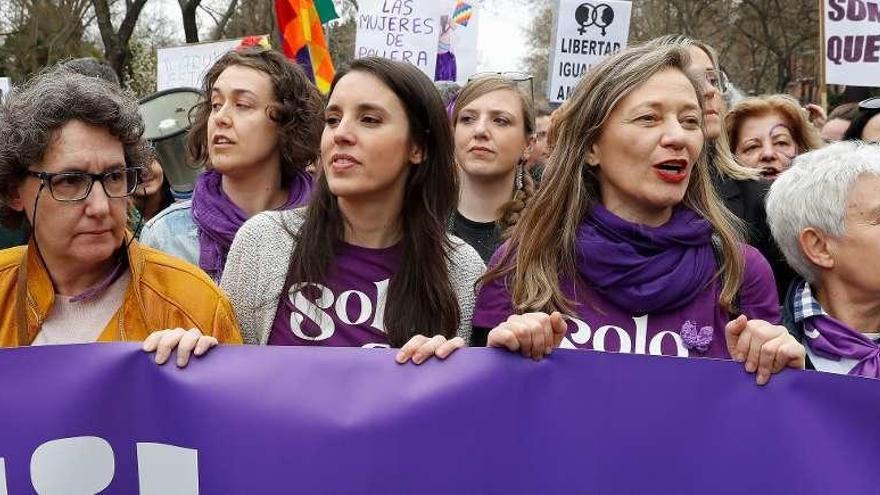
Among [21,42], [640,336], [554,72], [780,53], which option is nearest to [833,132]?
[554,72]

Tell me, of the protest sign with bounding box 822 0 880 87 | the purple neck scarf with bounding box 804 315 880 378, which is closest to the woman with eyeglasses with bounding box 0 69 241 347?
the purple neck scarf with bounding box 804 315 880 378

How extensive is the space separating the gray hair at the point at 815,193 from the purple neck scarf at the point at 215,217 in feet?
5.10

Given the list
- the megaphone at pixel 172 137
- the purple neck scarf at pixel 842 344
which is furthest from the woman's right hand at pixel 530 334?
the megaphone at pixel 172 137

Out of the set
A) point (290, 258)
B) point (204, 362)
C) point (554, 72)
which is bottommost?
point (204, 362)

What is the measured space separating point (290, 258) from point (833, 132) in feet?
12.8

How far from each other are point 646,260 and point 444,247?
59cm

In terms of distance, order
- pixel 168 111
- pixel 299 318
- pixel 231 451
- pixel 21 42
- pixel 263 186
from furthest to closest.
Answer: pixel 21 42, pixel 168 111, pixel 263 186, pixel 299 318, pixel 231 451

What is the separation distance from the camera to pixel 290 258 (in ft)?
8.79

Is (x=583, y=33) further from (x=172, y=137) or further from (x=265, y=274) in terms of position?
(x=265, y=274)

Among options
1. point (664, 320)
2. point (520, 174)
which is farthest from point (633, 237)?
point (520, 174)

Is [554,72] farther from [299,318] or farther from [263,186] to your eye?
[299,318]

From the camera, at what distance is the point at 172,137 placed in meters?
4.63

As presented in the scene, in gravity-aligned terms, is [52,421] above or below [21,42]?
below

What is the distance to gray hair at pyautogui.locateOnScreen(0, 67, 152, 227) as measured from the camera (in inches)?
89.4
